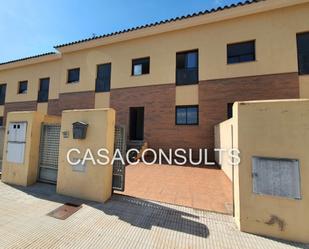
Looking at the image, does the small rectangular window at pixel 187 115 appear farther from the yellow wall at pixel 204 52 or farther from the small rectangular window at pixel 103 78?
the small rectangular window at pixel 103 78

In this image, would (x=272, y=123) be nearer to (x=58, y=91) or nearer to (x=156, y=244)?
(x=156, y=244)

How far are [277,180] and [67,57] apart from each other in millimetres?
14917

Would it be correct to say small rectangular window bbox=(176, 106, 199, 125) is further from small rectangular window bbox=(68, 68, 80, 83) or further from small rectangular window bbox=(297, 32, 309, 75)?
small rectangular window bbox=(68, 68, 80, 83)

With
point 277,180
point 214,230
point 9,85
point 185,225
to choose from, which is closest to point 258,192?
point 277,180

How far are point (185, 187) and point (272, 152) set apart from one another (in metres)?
2.94

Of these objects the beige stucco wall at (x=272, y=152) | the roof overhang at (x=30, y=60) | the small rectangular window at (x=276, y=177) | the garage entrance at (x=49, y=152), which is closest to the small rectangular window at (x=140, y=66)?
the roof overhang at (x=30, y=60)

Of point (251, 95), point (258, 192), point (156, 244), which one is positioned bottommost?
point (156, 244)

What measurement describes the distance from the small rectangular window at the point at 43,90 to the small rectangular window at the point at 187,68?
10.9 meters

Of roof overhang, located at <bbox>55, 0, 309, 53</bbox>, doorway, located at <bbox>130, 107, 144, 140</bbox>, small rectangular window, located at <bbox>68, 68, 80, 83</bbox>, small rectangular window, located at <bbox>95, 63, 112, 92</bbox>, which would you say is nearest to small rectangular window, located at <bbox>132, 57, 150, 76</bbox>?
roof overhang, located at <bbox>55, 0, 309, 53</bbox>

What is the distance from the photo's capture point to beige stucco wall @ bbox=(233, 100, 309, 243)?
9.61ft

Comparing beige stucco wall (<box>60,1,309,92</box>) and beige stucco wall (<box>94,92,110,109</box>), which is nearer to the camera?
beige stucco wall (<box>60,1,309,92</box>)

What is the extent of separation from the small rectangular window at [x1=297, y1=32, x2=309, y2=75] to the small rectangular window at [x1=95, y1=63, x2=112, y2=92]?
10446mm

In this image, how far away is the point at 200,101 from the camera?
10062mm

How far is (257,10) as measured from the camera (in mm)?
9094
